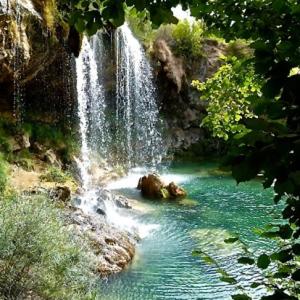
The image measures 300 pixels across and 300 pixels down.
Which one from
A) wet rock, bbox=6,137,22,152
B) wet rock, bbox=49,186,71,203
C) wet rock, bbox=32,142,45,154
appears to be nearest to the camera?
wet rock, bbox=49,186,71,203

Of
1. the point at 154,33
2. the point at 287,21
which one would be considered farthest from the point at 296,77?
the point at 154,33

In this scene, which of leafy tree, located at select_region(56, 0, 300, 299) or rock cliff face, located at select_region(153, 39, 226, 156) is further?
rock cliff face, located at select_region(153, 39, 226, 156)

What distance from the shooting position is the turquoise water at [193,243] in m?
6.85

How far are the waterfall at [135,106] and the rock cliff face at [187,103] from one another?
28.9 inches

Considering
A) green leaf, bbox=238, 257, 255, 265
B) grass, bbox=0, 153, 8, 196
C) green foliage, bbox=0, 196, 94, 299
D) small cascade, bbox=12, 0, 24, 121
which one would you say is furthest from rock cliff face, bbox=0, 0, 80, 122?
green leaf, bbox=238, 257, 255, 265

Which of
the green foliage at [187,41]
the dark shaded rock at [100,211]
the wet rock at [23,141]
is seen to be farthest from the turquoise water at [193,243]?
the green foliage at [187,41]

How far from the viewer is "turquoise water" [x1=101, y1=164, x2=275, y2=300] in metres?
6.85

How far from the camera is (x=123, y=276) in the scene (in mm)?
7305

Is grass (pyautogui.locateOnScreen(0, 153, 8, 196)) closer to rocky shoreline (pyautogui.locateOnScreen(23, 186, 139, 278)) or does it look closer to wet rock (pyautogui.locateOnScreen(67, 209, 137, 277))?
rocky shoreline (pyautogui.locateOnScreen(23, 186, 139, 278))

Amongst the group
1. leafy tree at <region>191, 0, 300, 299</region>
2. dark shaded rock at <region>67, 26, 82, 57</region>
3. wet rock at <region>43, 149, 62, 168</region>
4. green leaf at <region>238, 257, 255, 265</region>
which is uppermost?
dark shaded rock at <region>67, 26, 82, 57</region>

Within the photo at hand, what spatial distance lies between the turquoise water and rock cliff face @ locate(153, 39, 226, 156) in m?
6.37

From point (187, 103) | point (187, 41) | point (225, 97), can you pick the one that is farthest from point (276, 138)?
point (187, 41)

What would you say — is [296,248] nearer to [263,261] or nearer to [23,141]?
[263,261]

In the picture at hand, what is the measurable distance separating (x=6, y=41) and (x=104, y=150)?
8.12 metres
